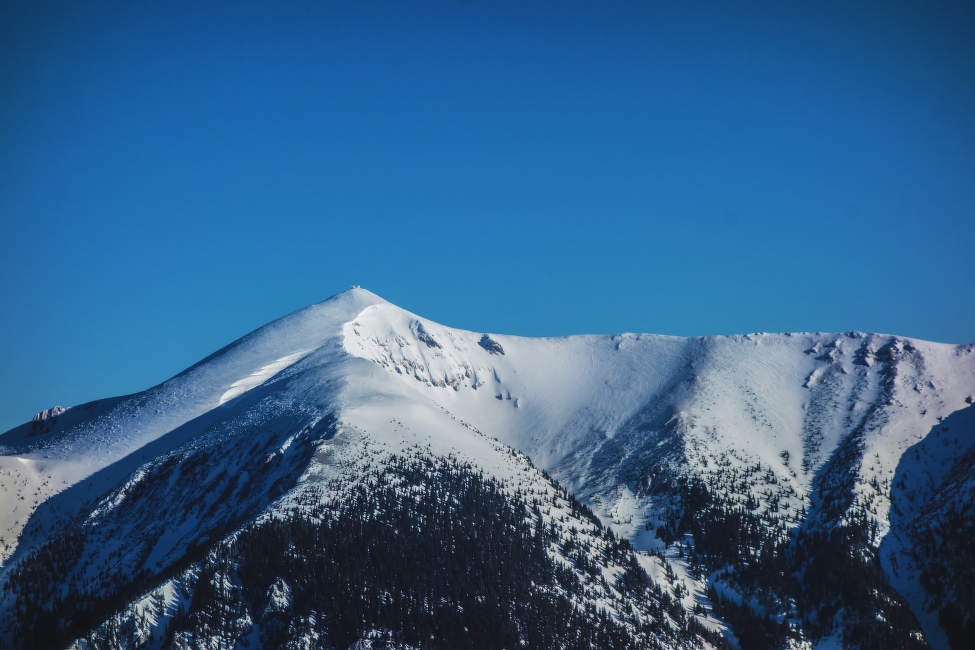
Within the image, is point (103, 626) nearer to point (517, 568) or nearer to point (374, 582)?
point (374, 582)

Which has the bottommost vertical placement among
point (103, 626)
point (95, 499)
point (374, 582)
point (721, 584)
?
point (721, 584)

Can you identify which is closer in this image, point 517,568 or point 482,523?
point 517,568

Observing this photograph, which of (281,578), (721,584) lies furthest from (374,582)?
(721,584)

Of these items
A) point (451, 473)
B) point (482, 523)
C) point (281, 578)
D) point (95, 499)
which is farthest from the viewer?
point (95, 499)

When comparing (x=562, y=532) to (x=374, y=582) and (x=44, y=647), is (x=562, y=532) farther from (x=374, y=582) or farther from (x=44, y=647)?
(x=44, y=647)

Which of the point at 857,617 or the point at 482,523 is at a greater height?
the point at 482,523

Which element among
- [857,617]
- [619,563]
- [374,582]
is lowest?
[857,617]

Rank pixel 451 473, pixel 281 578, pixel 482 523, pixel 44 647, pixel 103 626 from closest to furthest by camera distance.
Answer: pixel 103 626, pixel 281 578, pixel 44 647, pixel 482 523, pixel 451 473

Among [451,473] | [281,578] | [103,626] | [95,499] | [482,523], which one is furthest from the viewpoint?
[95,499]

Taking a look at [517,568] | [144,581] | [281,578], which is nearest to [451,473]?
[517,568]
